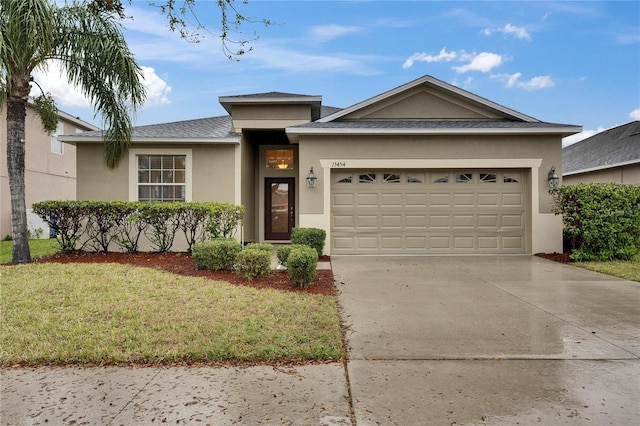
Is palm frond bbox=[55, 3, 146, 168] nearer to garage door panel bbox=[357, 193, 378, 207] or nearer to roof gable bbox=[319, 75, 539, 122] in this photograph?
roof gable bbox=[319, 75, 539, 122]

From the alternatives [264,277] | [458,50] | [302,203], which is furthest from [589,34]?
[264,277]

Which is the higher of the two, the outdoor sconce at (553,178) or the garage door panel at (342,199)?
the outdoor sconce at (553,178)

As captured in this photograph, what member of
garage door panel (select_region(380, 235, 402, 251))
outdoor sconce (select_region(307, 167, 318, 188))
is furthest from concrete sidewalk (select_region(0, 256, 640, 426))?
outdoor sconce (select_region(307, 167, 318, 188))

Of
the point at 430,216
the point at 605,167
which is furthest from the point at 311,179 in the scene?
the point at 605,167

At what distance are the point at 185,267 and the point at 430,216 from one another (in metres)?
6.64

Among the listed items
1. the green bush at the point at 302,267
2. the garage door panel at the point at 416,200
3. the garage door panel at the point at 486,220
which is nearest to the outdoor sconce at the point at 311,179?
the garage door panel at the point at 416,200

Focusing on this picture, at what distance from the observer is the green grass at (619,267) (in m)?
7.92

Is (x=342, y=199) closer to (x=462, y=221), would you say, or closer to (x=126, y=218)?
(x=462, y=221)

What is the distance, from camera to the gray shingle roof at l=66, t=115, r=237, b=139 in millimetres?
11352

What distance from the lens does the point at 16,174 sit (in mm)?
8430

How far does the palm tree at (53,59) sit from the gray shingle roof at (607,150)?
1723 centimetres

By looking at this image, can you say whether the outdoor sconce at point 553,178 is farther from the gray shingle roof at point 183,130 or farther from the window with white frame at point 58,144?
the window with white frame at point 58,144

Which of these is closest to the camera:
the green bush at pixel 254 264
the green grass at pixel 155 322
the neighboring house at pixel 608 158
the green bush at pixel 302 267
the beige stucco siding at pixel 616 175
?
the green grass at pixel 155 322

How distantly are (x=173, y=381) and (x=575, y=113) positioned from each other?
18.2 meters
